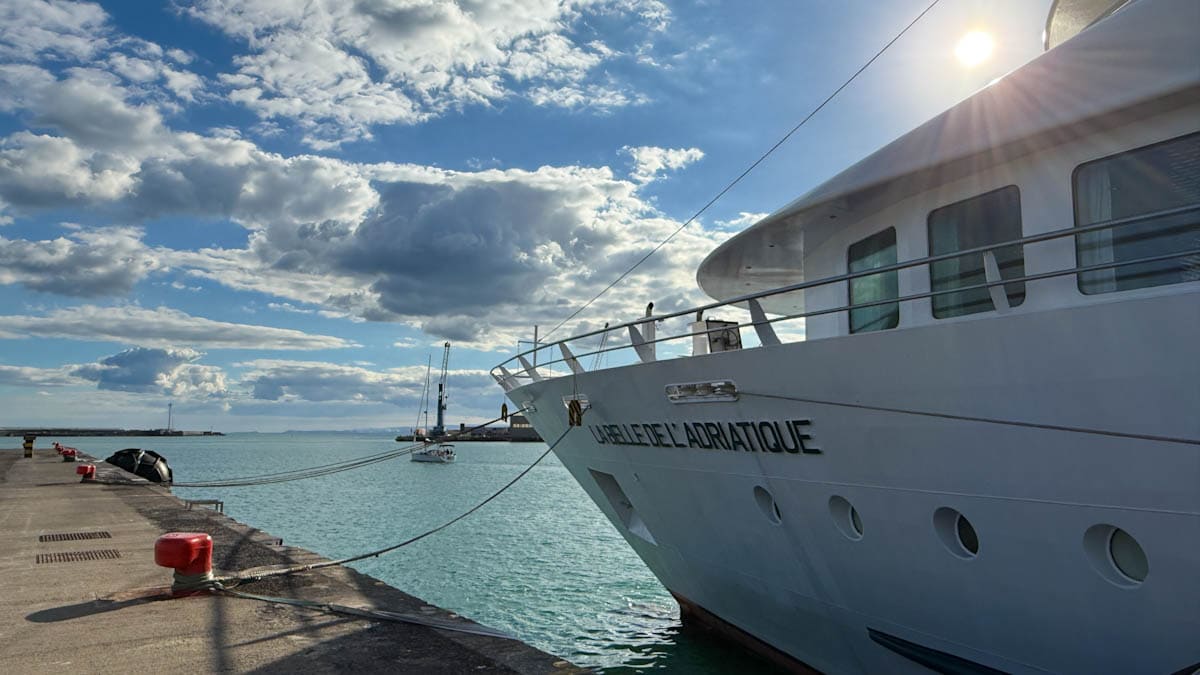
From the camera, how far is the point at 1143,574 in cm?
476

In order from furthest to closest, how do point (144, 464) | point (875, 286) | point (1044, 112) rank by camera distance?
point (144, 464) < point (875, 286) < point (1044, 112)

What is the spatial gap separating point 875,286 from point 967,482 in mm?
2403

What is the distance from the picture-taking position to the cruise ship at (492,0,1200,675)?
4.61 meters

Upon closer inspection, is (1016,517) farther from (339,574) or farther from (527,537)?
(527,537)

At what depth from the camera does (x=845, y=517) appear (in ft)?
21.5

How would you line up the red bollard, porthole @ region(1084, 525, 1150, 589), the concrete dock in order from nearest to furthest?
porthole @ region(1084, 525, 1150, 589) < the concrete dock < the red bollard

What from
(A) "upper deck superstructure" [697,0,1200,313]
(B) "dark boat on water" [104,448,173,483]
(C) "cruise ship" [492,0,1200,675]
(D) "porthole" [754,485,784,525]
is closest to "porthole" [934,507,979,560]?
(C) "cruise ship" [492,0,1200,675]

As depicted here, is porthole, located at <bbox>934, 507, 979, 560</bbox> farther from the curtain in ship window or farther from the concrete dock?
the concrete dock

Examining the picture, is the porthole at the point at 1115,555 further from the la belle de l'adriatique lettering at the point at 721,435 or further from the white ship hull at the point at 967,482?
the la belle de l'adriatique lettering at the point at 721,435

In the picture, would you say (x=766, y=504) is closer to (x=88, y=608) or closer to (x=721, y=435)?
(x=721, y=435)

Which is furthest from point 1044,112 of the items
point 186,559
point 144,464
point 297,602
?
point 144,464

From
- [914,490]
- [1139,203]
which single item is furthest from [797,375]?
[1139,203]

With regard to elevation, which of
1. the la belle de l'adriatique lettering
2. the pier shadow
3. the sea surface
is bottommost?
the sea surface

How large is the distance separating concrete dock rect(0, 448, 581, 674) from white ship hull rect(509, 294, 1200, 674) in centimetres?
242
